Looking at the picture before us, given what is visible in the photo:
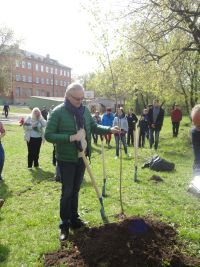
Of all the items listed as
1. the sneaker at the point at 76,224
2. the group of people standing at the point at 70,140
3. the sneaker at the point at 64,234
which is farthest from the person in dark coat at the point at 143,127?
the sneaker at the point at 64,234

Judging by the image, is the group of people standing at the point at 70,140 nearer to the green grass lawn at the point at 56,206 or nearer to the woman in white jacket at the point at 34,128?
the green grass lawn at the point at 56,206

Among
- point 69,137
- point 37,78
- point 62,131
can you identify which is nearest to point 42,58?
point 37,78

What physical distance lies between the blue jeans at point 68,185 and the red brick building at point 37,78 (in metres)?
86.8

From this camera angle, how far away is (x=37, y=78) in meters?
102

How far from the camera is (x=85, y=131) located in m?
A: 5.12

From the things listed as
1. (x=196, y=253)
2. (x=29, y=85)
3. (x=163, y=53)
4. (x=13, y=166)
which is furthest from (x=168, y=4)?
(x=29, y=85)

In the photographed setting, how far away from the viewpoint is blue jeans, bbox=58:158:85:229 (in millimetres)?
5035

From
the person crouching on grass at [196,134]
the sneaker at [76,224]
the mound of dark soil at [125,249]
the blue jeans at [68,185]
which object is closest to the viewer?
the mound of dark soil at [125,249]

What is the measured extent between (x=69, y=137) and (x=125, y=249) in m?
1.66

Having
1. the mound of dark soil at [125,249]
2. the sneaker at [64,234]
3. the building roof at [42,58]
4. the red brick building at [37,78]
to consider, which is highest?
the building roof at [42,58]

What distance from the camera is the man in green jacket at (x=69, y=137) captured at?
4.83 metres

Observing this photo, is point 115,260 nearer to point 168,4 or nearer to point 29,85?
point 168,4

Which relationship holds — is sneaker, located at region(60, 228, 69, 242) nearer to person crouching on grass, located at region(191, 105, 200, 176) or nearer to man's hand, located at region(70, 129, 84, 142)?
man's hand, located at region(70, 129, 84, 142)

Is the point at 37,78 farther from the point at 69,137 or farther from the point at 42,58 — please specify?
the point at 69,137
